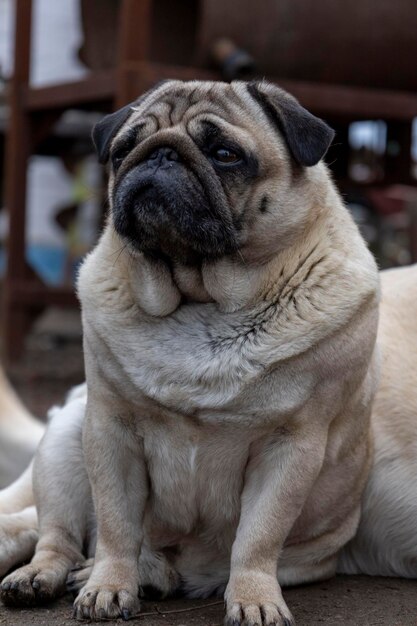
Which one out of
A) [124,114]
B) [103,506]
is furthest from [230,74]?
[103,506]

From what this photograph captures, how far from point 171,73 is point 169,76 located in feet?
0.23

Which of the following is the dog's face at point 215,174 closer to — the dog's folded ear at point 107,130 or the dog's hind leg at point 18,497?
the dog's folded ear at point 107,130

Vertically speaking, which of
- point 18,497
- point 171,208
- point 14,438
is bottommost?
point 14,438

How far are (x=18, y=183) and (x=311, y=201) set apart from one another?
5.40m

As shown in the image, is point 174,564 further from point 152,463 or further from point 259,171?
point 259,171

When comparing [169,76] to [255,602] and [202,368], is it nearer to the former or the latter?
[202,368]

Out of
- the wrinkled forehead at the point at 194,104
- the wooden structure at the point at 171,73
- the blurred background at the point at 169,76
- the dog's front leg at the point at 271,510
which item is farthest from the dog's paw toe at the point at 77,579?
the wooden structure at the point at 171,73

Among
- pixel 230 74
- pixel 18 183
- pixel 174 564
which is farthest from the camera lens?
pixel 18 183

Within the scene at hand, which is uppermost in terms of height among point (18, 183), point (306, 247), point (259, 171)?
point (259, 171)

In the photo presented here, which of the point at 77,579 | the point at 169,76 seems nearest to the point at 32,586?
the point at 77,579

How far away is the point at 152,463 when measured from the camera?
298 cm

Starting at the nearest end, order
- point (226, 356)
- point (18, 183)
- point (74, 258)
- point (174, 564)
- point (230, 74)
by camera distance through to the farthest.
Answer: point (226, 356) → point (174, 564) → point (230, 74) → point (18, 183) → point (74, 258)

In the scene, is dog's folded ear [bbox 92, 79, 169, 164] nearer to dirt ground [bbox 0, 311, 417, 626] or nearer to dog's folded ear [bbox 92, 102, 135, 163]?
dog's folded ear [bbox 92, 102, 135, 163]

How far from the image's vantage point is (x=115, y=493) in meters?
2.93
